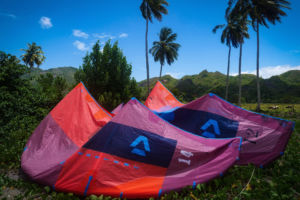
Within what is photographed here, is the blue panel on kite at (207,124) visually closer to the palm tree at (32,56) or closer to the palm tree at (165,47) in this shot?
the palm tree at (165,47)

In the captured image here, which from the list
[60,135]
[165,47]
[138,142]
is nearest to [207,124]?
[138,142]

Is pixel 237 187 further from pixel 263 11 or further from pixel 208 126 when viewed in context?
pixel 263 11

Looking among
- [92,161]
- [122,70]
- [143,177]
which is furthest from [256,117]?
[122,70]

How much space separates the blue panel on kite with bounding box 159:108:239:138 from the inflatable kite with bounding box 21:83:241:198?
929mm

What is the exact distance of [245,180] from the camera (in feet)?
8.64

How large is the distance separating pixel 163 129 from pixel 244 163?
183 cm

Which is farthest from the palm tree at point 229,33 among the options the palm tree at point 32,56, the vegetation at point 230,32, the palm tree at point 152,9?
the palm tree at point 32,56

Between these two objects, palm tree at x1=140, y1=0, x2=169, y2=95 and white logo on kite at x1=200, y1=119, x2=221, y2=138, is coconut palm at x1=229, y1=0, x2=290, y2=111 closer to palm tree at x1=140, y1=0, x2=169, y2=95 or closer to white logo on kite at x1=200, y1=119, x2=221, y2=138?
palm tree at x1=140, y1=0, x2=169, y2=95

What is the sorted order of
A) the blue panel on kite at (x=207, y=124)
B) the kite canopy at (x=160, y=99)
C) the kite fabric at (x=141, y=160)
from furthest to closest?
1. the kite canopy at (x=160, y=99)
2. the blue panel on kite at (x=207, y=124)
3. the kite fabric at (x=141, y=160)

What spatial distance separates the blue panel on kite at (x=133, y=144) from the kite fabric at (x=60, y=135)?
2.64 feet

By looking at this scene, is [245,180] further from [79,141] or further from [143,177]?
[79,141]

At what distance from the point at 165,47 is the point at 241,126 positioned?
85.4ft

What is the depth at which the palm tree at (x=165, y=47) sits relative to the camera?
27928mm

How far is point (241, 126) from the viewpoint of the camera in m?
3.58
